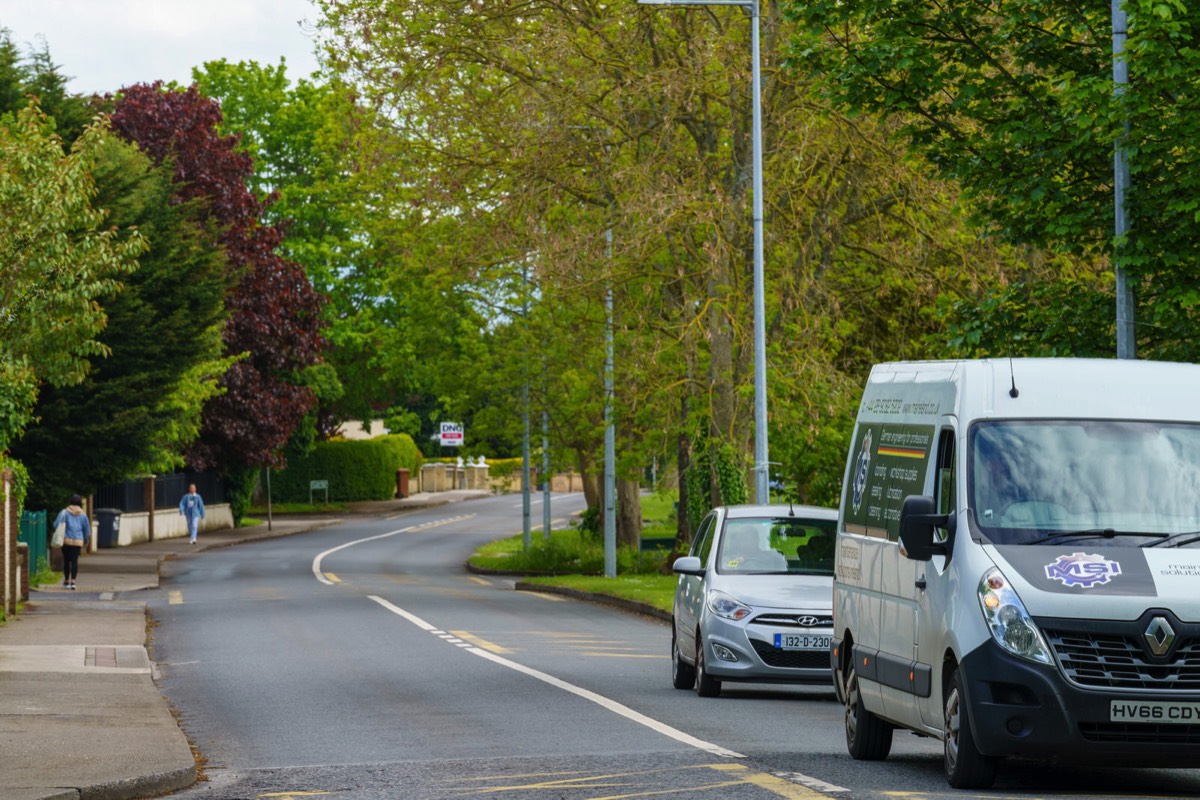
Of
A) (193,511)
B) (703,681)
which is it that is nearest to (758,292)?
(703,681)

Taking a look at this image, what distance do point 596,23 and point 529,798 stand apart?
71.3ft

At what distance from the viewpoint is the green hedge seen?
86.3 m

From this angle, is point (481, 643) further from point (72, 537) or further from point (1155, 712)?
point (1155, 712)

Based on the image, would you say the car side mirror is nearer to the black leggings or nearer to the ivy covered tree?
the black leggings

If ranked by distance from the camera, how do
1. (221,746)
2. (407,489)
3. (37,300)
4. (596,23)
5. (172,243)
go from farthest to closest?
1. (407,489)
2. (172,243)
3. (596,23)
4. (37,300)
5. (221,746)

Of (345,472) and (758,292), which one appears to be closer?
(758,292)

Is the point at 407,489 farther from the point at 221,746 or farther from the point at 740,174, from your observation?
the point at 221,746

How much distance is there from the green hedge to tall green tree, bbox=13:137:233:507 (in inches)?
1533

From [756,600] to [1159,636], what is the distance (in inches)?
290

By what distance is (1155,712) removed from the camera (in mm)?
9492

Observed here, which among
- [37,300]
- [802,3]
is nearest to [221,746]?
[802,3]

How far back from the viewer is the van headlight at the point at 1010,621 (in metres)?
9.54

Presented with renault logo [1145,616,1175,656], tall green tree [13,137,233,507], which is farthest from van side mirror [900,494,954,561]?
tall green tree [13,137,233,507]

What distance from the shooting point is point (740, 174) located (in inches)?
1209
